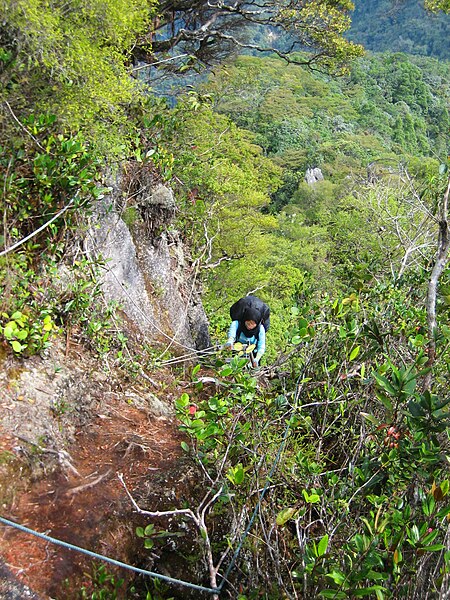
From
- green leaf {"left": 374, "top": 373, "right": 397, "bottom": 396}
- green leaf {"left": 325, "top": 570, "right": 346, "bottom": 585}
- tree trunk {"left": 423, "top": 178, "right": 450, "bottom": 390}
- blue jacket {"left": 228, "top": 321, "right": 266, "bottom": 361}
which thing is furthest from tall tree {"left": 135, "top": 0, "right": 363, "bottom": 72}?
green leaf {"left": 325, "top": 570, "right": 346, "bottom": 585}

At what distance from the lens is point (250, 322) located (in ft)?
16.2

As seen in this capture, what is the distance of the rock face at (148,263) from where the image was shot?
577 centimetres

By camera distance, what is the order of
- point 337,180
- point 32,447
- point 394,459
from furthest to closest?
point 337,180 → point 32,447 → point 394,459

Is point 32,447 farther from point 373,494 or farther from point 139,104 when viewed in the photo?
point 139,104

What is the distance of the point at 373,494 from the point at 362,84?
69.1 metres

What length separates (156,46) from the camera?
9891 millimetres

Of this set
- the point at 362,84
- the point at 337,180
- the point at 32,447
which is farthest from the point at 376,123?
the point at 32,447

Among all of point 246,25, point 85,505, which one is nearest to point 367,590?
Answer: point 85,505

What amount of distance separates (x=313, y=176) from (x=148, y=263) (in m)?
37.1

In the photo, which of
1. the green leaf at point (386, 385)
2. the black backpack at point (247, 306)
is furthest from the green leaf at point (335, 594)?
the black backpack at point (247, 306)

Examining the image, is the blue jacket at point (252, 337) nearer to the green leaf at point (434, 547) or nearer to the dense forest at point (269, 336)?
the dense forest at point (269, 336)

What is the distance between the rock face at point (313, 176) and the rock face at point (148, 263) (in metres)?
33.5

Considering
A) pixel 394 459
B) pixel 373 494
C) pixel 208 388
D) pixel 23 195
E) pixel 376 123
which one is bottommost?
pixel 376 123

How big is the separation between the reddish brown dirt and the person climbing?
3.97ft
